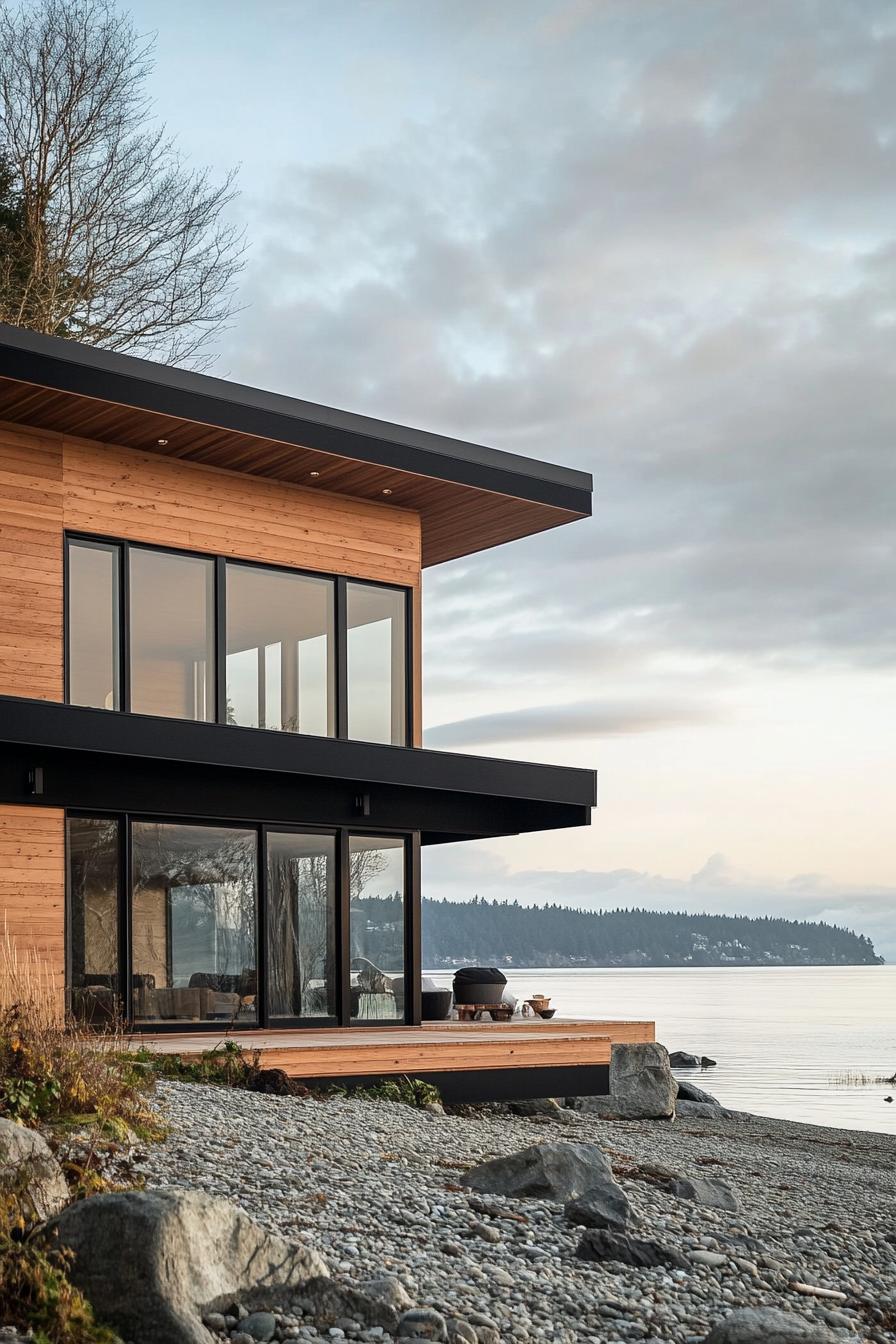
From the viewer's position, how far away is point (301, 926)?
14305 millimetres

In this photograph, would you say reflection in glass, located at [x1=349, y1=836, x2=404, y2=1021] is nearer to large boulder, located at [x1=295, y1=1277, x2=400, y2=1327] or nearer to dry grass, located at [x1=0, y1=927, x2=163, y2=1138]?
dry grass, located at [x1=0, y1=927, x2=163, y2=1138]

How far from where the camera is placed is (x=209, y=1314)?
4.87m

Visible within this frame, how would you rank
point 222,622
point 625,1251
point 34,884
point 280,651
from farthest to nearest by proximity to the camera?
point 280,651 → point 222,622 → point 34,884 → point 625,1251

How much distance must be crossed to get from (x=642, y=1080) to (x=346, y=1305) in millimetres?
12188

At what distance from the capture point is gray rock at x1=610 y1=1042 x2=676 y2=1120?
16.6m

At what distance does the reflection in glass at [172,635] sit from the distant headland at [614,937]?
6329 centimetres

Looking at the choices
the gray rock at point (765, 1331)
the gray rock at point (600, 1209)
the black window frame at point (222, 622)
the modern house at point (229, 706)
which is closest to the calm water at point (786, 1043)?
the modern house at point (229, 706)

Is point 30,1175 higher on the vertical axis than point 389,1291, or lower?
higher

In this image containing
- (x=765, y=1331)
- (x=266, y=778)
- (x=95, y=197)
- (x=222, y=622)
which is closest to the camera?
(x=765, y=1331)

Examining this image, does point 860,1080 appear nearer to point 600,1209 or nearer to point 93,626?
point 93,626

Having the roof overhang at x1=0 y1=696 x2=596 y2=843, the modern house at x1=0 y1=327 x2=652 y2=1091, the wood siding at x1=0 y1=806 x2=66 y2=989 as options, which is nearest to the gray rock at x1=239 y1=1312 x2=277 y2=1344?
the modern house at x1=0 y1=327 x2=652 y2=1091

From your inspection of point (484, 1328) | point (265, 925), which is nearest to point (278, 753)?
point (265, 925)

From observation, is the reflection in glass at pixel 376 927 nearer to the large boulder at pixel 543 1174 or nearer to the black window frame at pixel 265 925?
the black window frame at pixel 265 925

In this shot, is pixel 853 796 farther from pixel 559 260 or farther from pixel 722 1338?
pixel 722 1338
